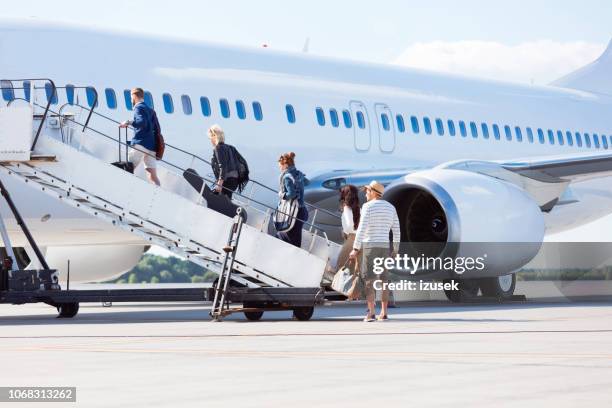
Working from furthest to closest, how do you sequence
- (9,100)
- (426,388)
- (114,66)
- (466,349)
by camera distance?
(114,66) → (9,100) → (466,349) → (426,388)

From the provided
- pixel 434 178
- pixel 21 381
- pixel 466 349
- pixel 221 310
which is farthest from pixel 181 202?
pixel 21 381

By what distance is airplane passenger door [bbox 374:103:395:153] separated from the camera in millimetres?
19672

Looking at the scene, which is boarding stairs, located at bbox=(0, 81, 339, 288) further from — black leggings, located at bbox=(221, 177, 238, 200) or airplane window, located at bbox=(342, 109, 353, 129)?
airplane window, located at bbox=(342, 109, 353, 129)

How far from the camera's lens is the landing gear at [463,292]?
738 inches

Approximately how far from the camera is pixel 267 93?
1809 centimetres

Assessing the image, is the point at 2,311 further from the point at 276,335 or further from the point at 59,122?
the point at 276,335

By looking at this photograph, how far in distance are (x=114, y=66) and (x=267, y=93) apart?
8.43ft

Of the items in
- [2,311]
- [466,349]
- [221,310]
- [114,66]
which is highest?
[114,66]

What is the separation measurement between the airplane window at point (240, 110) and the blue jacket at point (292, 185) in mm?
3537

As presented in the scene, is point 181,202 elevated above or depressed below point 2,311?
above

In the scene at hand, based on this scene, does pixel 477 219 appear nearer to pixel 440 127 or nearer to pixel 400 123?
pixel 400 123

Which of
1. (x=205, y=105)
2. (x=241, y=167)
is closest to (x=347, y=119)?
(x=205, y=105)

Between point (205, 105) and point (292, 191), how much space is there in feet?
11.4

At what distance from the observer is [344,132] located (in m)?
19.1
